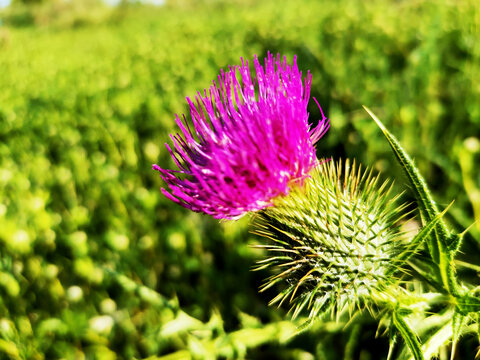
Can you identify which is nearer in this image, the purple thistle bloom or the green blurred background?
the purple thistle bloom

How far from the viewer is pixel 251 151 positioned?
1211 millimetres

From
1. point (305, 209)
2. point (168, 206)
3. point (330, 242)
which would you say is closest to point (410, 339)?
point (330, 242)

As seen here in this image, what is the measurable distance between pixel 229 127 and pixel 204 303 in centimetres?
152

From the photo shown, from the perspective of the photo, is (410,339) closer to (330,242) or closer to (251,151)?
(330,242)

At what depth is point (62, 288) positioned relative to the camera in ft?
8.89

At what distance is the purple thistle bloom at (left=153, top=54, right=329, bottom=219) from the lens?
1.19 meters

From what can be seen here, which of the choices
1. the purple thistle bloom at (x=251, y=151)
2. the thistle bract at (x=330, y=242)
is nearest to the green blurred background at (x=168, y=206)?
the thistle bract at (x=330, y=242)

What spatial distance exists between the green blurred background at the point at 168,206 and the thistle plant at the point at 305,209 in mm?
283

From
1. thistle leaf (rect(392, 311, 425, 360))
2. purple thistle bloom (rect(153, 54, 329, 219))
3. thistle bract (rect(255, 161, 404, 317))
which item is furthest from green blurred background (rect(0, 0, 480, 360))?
purple thistle bloom (rect(153, 54, 329, 219))

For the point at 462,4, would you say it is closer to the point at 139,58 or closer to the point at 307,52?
the point at 307,52

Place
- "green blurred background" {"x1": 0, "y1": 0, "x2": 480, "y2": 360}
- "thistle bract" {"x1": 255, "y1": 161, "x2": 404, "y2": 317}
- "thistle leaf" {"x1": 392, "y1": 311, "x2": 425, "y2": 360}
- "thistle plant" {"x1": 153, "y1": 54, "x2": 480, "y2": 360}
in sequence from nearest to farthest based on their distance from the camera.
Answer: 1. "thistle leaf" {"x1": 392, "y1": 311, "x2": 425, "y2": 360}
2. "thistle plant" {"x1": 153, "y1": 54, "x2": 480, "y2": 360}
3. "thistle bract" {"x1": 255, "y1": 161, "x2": 404, "y2": 317}
4. "green blurred background" {"x1": 0, "y1": 0, "x2": 480, "y2": 360}

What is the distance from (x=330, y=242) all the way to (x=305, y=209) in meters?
0.14

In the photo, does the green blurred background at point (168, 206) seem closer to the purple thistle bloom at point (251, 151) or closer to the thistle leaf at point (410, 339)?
the thistle leaf at point (410, 339)

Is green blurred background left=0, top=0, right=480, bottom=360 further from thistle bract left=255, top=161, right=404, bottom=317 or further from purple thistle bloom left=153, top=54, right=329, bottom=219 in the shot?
purple thistle bloom left=153, top=54, right=329, bottom=219
